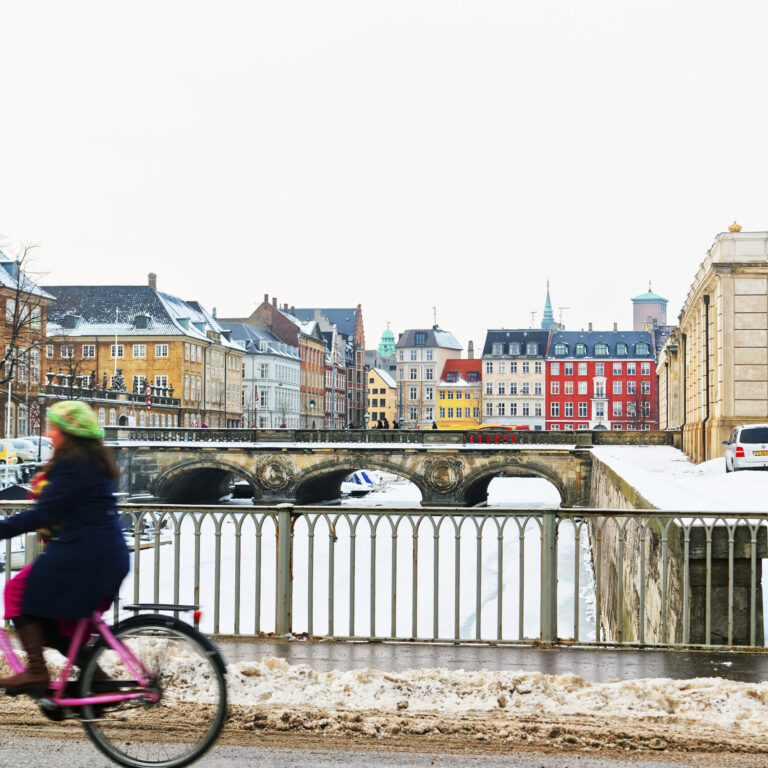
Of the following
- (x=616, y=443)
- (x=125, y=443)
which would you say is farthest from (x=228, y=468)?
(x=616, y=443)

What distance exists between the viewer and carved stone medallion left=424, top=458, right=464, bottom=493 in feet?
194

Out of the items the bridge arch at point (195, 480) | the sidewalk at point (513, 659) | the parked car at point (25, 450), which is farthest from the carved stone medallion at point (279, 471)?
the sidewalk at point (513, 659)

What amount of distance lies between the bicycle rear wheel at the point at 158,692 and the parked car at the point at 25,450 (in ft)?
159

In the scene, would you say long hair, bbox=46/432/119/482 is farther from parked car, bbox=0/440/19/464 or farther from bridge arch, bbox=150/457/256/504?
bridge arch, bbox=150/457/256/504

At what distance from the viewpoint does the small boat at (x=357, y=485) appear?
77188mm

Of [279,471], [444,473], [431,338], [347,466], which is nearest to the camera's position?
[444,473]

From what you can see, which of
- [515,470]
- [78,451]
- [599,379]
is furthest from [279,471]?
[599,379]

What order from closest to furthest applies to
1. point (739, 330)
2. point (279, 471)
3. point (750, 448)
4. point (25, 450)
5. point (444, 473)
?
point (750, 448), point (739, 330), point (25, 450), point (444, 473), point (279, 471)

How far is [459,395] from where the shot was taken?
13038 cm

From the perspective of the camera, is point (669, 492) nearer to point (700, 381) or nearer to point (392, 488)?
point (700, 381)

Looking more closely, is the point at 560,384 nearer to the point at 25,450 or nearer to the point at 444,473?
the point at 444,473

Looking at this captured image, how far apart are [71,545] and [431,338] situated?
133578 millimetres

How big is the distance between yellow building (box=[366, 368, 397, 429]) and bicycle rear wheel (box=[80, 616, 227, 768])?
144 meters

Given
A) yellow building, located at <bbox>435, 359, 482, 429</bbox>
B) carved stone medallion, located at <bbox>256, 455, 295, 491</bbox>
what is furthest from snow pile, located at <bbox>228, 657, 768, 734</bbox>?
yellow building, located at <bbox>435, 359, 482, 429</bbox>
